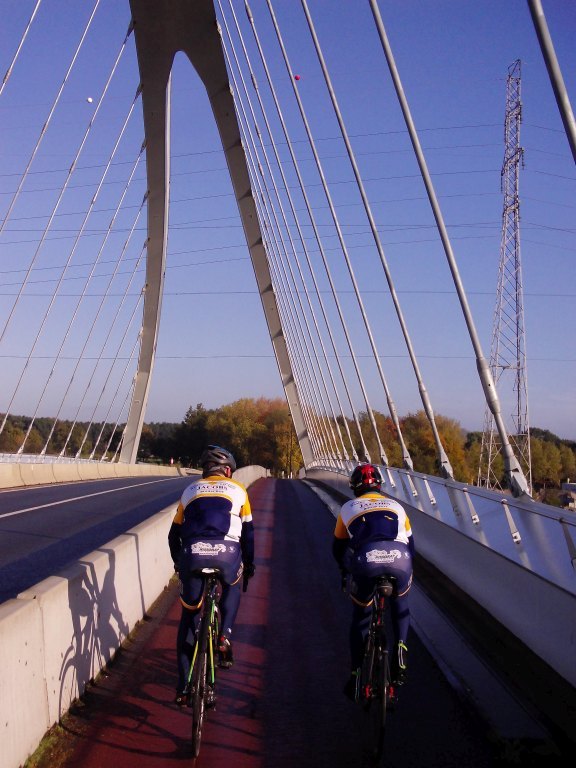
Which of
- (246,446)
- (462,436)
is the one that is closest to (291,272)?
(462,436)

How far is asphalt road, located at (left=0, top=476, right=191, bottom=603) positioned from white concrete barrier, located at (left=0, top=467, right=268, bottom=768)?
7.43 ft

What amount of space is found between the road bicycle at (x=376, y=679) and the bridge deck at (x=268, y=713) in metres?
0.11

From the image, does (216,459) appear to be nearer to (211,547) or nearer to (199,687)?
(211,547)

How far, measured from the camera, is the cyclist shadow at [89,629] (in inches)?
226

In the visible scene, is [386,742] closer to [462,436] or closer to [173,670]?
[173,670]

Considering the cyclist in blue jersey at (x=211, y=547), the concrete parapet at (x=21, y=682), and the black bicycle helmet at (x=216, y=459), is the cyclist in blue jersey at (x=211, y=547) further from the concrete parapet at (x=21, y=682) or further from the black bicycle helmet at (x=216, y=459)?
the concrete parapet at (x=21, y=682)

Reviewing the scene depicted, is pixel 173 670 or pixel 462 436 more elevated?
pixel 462 436

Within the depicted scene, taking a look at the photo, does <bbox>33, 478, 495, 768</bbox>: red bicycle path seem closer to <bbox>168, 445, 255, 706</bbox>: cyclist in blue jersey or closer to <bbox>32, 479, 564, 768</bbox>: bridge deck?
<bbox>32, 479, 564, 768</bbox>: bridge deck

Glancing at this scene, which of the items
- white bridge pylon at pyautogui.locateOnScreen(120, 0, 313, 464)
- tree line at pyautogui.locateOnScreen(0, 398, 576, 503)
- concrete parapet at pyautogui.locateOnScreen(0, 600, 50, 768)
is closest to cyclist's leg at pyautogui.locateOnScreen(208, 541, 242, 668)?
concrete parapet at pyautogui.locateOnScreen(0, 600, 50, 768)

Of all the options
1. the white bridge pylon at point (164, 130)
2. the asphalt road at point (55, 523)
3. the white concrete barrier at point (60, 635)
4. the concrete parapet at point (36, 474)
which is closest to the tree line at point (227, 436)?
the white bridge pylon at point (164, 130)

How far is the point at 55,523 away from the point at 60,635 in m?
12.8

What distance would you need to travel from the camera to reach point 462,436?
45.2m

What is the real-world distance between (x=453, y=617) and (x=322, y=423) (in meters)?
42.5

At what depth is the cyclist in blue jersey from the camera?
225 inches
